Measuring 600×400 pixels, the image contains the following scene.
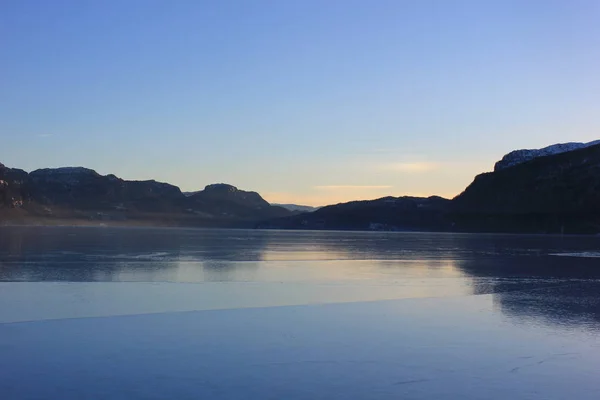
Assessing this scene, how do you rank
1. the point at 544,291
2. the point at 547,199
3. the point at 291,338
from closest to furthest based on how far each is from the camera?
1. the point at 291,338
2. the point at 544,291
3. the point at 547,199

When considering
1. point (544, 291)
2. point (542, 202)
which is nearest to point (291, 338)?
point (544, 291)

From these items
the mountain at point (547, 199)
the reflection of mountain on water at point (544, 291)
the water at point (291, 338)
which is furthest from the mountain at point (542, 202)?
the water at point (291, 338)

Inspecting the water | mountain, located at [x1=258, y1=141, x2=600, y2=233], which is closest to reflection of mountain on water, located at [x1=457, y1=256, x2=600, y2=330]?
the water

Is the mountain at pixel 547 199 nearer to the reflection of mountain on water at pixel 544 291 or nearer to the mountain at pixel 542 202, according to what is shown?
the mountain at pixel 542 202

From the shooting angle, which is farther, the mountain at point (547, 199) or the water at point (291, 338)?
the mountain at point (547, 199)

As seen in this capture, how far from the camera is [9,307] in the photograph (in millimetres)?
12922

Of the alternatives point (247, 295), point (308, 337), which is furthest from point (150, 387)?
point (247, 295)

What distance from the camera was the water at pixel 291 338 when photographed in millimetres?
7555

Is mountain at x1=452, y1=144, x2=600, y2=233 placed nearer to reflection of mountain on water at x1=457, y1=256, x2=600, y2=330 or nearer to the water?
reflection of mountain on water at x1=457, y1=256, x2=600, y2=330

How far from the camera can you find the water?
7.55 meters

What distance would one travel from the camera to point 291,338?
1040cm

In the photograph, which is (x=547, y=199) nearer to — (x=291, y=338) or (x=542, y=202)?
(x=542, y=202)

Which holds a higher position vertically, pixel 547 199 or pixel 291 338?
pixel 547 199

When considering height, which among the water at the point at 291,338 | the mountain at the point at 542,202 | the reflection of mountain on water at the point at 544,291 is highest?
the mountain at the point at 542,202
